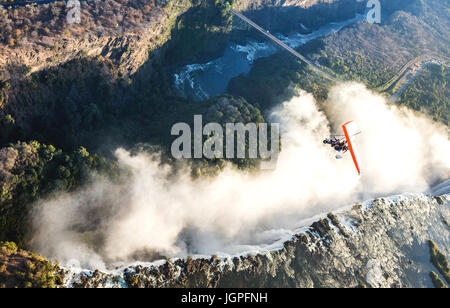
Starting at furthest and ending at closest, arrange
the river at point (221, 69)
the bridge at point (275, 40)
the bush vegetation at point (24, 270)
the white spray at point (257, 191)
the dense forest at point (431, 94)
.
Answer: the bridge at point (275, 40), the river at point (221, 69), the dense forest at point (431, 94), the white spray at point (257, 191), the bush vegetation at point (24, 270)

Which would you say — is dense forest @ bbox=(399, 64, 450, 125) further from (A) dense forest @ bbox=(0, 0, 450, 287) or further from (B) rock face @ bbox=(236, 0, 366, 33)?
(B) rock face @ bbox=(236, 0, 366, 33)

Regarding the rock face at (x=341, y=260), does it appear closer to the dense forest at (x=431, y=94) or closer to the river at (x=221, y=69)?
the dense forest at (x=431, y=94)

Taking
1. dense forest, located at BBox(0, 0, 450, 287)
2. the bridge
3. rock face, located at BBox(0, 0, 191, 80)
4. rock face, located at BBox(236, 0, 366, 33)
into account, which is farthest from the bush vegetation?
rock face, located at BBox(236, 0, 366, 33)

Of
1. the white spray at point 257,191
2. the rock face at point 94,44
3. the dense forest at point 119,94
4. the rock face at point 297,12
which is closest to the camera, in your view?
the dense forest at point 119,94

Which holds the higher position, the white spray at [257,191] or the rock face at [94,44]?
the rock face at [94,44]

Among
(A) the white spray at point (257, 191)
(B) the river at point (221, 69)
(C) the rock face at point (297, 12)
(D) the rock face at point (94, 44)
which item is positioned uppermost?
(C) the rock face at point (297, 12)

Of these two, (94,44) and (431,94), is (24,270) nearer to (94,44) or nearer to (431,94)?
(94,44)

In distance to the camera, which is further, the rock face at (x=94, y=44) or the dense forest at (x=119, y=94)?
the rock face at (x=94, y=44)

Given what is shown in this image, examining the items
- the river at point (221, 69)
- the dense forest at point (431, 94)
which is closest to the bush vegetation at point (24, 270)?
the river at point (221, 69)
